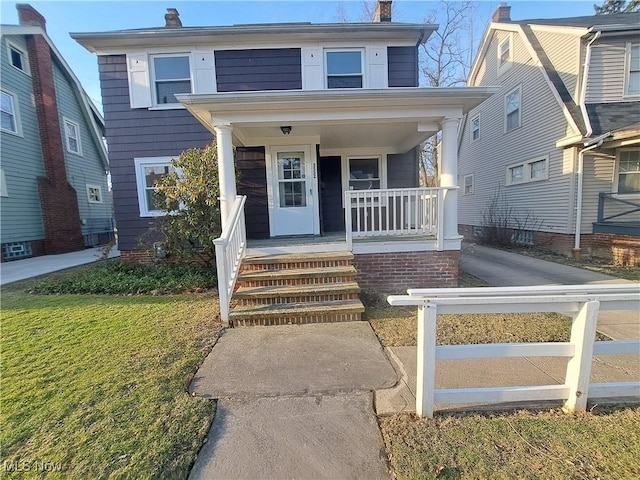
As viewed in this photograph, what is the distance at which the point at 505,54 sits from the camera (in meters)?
11.3

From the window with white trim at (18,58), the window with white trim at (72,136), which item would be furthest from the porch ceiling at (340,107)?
the window with white trim at (72,136)

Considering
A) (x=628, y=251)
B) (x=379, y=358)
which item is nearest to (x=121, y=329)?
(x=379, y=358)

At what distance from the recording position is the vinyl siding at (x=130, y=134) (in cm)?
735

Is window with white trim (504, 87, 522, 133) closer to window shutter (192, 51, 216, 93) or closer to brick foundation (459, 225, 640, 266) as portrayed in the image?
brick foundation (459, 225, 640, 266)

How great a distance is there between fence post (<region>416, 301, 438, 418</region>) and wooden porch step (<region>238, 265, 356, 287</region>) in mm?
2426

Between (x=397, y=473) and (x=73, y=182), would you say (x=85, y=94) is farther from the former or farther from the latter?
(x=397, y=473)

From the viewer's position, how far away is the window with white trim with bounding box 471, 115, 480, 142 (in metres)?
13.6

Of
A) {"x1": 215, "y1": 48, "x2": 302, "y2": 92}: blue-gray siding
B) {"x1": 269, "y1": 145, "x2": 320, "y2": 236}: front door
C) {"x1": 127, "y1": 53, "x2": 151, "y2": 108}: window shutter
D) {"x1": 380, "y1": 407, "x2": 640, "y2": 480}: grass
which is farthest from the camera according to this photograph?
{"x1": 215, "y1": 48, "x2": 302, "y2": 92}: blue-gray siding

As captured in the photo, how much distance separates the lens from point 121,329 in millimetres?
3816

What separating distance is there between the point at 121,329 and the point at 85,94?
14.8 metres

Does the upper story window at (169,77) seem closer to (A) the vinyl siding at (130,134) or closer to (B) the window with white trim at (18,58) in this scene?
(A) the vinyl siding at (130,134)

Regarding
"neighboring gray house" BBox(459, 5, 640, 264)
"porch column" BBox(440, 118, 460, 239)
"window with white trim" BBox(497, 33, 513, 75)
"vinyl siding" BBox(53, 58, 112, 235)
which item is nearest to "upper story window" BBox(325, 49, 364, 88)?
"porch column" BBox(440, 118, 460, 239)

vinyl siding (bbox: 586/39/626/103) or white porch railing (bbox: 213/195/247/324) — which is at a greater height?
vinyl siding (bbox: 586/39/626/103)

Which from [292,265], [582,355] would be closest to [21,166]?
[292,265]
